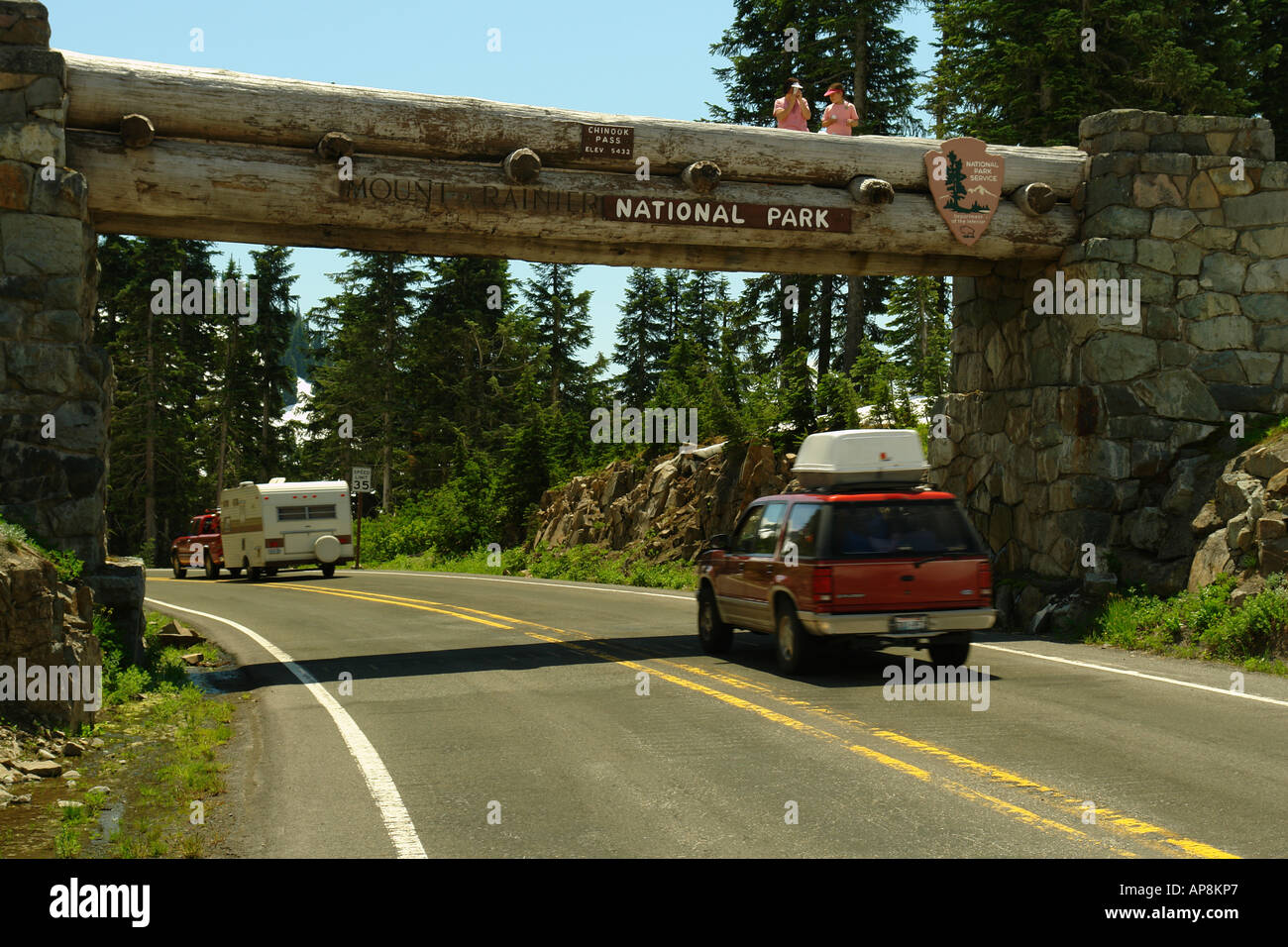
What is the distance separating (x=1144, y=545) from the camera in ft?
54.8

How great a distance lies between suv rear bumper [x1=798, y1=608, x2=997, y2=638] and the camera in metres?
11.7

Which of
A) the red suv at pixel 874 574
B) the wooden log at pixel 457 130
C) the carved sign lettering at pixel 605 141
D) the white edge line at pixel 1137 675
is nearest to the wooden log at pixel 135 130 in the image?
the wooden log at pixel 457 130

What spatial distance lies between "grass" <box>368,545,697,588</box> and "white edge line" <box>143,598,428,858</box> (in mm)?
13286

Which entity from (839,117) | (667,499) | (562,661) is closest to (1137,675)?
(562,661)

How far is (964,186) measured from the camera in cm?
1716

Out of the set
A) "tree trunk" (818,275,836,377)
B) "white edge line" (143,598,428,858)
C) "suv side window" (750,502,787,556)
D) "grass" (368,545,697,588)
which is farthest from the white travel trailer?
"suv side window" (750,502,787,556)

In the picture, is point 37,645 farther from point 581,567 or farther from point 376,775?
point 581,567

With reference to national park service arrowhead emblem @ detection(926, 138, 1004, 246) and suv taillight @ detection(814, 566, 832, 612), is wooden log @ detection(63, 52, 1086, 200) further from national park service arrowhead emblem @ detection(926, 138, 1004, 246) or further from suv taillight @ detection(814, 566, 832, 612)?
suv taillight @ detection(814, 566, 832, 612)

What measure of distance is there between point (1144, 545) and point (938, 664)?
5.58 m

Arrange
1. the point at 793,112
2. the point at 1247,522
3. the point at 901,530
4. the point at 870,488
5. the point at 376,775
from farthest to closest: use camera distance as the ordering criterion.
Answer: the point at 793,112
the point at 1247,522
the point at 870,488
the point at 901,530
the point at 376,775

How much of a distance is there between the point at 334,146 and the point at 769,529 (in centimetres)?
683

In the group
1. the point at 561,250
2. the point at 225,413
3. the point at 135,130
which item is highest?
the point at 135,130

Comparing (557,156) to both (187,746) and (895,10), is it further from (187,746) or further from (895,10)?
(895,10)

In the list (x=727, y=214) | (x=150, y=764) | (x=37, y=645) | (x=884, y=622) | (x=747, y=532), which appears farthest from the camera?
(x=727, y=214)
